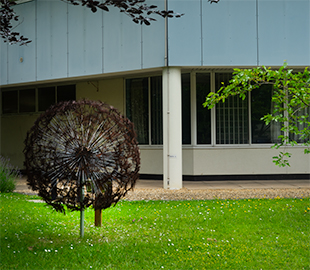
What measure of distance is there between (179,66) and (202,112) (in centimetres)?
232

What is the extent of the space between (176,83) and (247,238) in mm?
5451

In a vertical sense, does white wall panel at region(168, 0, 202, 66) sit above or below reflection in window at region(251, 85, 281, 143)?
above

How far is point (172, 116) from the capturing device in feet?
32.9

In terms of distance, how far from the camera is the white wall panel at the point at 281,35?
32.8 feet

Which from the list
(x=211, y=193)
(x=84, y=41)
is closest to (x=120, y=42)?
(x=84, y=41)

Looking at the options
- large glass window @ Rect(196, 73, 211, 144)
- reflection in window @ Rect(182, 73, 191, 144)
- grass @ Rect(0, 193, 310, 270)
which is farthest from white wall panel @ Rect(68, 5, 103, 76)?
grass @ Rect(0, 193, 310, 270)

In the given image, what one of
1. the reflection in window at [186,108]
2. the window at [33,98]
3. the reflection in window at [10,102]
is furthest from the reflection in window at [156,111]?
the reflection in window at [10,102]

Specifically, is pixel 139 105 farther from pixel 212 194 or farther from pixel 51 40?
pixel 212 194

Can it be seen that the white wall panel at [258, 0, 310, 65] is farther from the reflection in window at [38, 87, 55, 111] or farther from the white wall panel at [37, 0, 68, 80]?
the reflection in window at [38, 87, 55, 111]

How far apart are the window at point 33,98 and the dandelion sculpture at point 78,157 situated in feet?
30.2

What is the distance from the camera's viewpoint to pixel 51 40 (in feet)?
38.3

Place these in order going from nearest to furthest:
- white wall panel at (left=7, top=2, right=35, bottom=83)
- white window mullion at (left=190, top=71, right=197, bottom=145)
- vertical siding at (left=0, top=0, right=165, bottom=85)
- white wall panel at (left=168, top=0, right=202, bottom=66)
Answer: white wall panel at (left=168, top=0, right=202, bottom=66) < vertical siding at (left=0, top=0, right=165, bottom=85) < white window mullion at (left=190, top=71, right=197, bottom=145) < white wall panel at (left=7, top=2, right=35, bottom=83)

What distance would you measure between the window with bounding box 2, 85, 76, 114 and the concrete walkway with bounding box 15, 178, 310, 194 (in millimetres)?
3972

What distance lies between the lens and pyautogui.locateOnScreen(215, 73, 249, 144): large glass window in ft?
39.0
